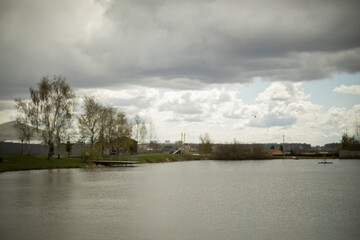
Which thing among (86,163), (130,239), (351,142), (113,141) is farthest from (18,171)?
(351,142)

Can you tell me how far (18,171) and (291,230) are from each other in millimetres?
49795

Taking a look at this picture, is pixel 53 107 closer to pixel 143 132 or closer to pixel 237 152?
pixel 143 132

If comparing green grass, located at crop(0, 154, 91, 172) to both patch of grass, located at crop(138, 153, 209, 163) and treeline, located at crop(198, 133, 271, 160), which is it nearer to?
patch of grass, located at crop(138, 153, 209, 163)

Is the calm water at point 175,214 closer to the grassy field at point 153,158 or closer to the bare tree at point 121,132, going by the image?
the bare tree at point 121,132

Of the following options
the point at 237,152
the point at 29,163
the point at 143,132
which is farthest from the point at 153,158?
the point at 29,163

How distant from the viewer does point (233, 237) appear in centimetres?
1672

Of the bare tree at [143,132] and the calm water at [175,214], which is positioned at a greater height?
the bare tree at [143,132]

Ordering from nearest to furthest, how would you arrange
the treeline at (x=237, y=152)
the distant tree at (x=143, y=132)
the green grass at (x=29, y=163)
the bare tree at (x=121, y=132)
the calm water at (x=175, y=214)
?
the calm water at (x=175, y=214) → the green grass at (x=29, y=163) → the bare tree at (x=121, y=132) → the distant tree at (x=143, y=132) → the treeline at (x=237, y=152)

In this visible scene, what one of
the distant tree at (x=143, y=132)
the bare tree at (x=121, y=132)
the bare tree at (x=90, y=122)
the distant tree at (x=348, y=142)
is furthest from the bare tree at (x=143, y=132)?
the distant tree at (x=348, y=142)

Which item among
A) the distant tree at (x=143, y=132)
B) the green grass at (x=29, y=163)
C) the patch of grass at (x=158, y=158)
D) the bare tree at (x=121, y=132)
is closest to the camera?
the green grass at (x=29, y=163)

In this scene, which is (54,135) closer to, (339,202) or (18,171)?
(18,171)

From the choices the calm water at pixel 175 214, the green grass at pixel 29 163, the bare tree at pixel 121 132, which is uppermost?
the bare tree at pixel 121 132

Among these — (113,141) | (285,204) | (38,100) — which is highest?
(38,100)

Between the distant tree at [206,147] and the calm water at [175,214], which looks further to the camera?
the distant tree at [206,147]
